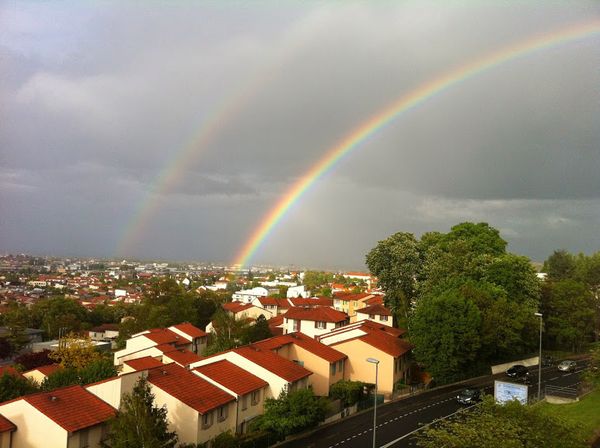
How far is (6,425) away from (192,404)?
9.12 meters

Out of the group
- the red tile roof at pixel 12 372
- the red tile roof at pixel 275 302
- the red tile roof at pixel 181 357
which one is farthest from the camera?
the red tile roof at pixel 275 302

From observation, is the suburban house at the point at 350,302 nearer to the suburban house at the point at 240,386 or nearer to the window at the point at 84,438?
the suburban house at the point at 240,386

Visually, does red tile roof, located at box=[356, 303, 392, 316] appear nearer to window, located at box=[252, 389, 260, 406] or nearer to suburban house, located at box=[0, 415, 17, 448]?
window, located at box=[252, 389, 260, 406]

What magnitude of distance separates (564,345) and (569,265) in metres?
41.5

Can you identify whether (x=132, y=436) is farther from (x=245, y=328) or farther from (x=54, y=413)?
(x=245, y=328)

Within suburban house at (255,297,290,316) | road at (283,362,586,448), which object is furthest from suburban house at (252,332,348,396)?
suburban house at (255,297,290,316)

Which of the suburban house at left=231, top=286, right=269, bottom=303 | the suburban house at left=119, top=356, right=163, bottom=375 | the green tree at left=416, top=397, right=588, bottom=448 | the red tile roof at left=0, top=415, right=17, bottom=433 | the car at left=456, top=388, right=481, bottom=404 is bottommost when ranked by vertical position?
the suburban house at left=231, top=286, right=269, bottom=303

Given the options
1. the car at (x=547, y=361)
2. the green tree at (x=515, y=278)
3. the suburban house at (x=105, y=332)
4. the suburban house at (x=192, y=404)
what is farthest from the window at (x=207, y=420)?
the suburban house at (x=105, y=332)

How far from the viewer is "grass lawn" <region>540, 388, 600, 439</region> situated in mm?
29898

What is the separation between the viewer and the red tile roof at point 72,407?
85.0 ft

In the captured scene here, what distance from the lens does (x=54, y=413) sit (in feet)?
85.4

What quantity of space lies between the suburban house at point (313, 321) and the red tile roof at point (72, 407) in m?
44.0

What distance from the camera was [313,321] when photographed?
234ft

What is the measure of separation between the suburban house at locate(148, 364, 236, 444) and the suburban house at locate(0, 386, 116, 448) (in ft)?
10.5
